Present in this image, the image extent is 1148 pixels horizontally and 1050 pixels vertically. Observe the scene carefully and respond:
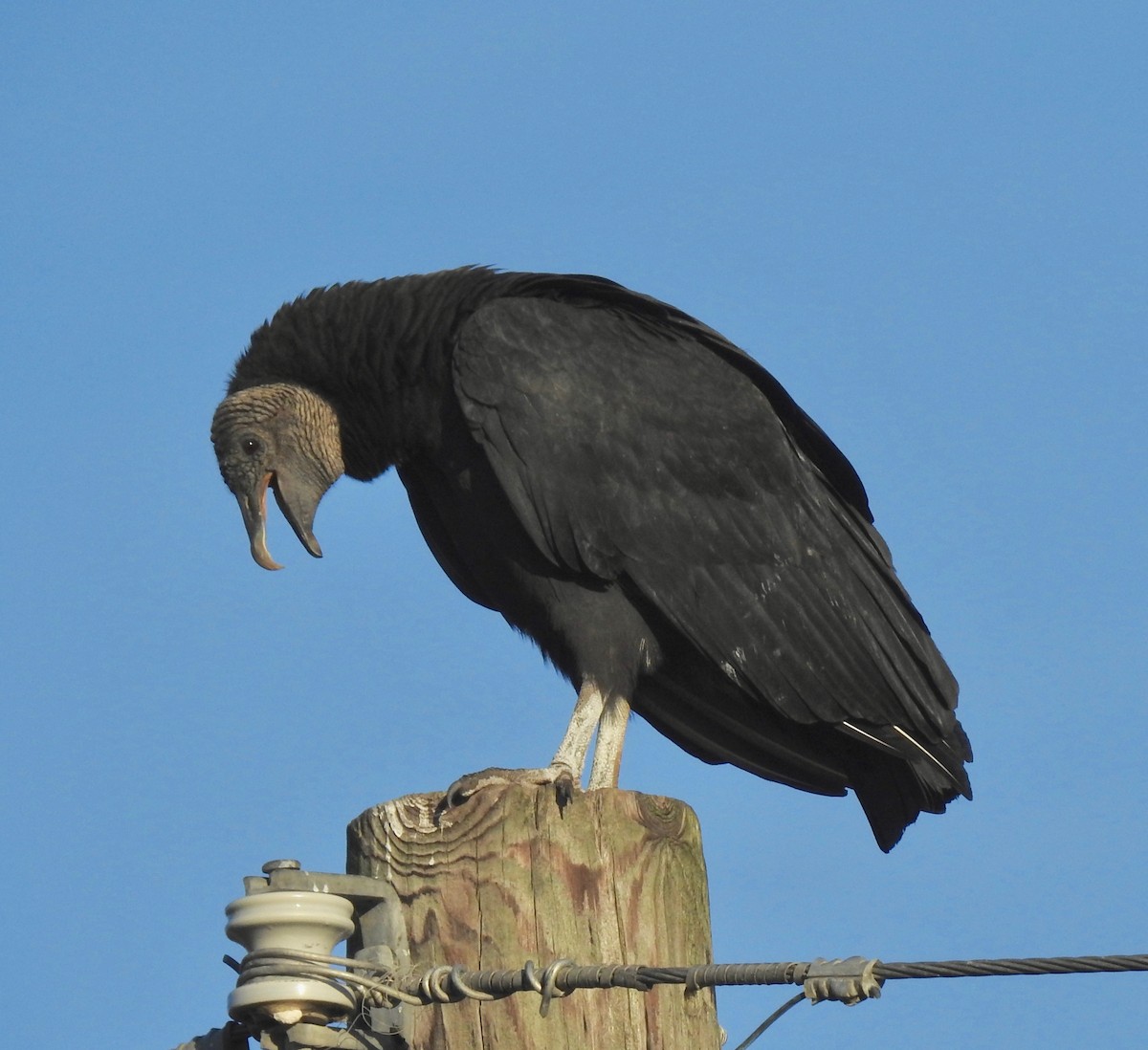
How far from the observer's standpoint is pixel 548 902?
2.81 meters

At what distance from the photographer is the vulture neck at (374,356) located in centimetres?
460

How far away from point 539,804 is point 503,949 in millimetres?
262

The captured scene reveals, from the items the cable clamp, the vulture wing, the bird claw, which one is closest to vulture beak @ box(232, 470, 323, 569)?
the vulture wing

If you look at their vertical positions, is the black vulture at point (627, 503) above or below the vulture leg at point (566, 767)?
above

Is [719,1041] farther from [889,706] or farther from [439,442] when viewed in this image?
[439,442]

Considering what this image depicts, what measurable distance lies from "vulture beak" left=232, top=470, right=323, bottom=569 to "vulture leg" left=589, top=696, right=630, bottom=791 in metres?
1.18

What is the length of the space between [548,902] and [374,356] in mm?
2232

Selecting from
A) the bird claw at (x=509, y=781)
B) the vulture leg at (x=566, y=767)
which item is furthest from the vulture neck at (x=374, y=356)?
the bird claw at (x=509, y=781)

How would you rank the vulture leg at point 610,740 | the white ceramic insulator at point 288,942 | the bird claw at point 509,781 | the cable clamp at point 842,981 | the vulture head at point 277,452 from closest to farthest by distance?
the cable clamp at point 842,981 → the white ceramic insulator at point 288,942 → the bird claw at point 509,781 → the vulture leg at point 610,740 → the vulture head at point 277,452

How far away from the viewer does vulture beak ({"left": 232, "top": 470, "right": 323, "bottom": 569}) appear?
4.98 m

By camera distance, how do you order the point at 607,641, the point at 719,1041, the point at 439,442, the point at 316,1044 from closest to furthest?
1. the point at 316,1044
2. the point at 719,1041
3. the point at 607,641
4. the point at 439,442

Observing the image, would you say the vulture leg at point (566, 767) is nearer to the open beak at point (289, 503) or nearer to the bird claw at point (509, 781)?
the bird claw at point (509, 781)

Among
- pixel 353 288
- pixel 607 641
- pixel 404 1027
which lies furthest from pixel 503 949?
pixel 353 288

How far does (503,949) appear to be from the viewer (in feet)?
9.11
